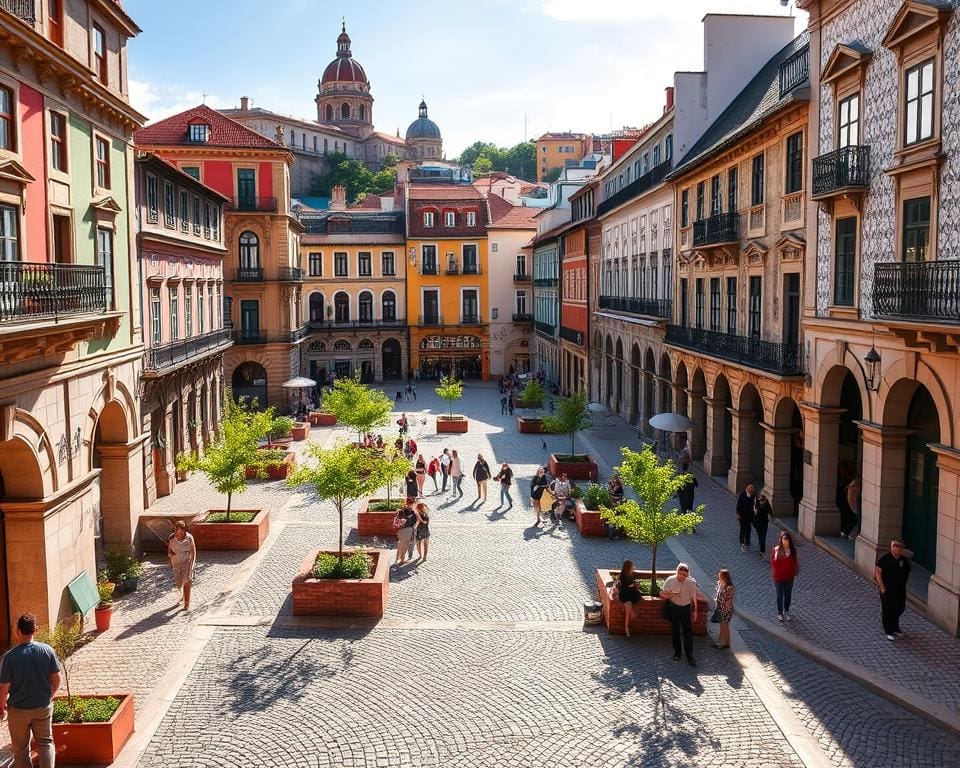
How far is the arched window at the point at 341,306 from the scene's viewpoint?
222ft

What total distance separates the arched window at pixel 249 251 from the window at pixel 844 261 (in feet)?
114

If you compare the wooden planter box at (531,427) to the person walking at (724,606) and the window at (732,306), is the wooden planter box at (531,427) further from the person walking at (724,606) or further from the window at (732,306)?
the person walking at (724,606)

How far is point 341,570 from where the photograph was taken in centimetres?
1712

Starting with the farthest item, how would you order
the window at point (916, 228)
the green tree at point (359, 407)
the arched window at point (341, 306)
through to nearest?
1. the arched window at point (341, 306)
2. the green tree at point (359, 407)
3. the window at point (916, 228)

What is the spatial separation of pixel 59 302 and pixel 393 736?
8.62 m

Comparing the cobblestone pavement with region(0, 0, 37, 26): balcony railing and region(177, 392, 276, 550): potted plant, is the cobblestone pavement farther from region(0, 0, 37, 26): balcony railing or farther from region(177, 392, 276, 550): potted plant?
region(0, 0, 37, 26): balcony railing

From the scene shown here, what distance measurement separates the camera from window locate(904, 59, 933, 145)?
1606cm

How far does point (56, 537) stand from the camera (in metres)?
15.4

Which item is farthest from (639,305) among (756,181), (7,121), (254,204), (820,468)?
(7,121)

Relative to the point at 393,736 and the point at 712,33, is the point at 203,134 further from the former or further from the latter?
the point at 393,736

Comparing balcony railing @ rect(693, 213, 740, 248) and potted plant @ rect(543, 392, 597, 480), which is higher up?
balcony railing @ rect(693, 213, 740, 248)

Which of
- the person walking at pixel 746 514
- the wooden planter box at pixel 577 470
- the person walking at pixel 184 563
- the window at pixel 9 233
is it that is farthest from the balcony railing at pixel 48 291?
the wooden planter box at pixel 577 470

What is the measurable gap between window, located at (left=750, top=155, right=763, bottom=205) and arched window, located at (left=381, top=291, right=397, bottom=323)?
1772 inches

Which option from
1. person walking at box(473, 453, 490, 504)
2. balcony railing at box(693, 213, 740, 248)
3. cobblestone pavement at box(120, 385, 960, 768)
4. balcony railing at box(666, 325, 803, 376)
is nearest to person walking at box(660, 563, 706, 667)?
cobblestone pavement at box(120, 385, 960, 768)
